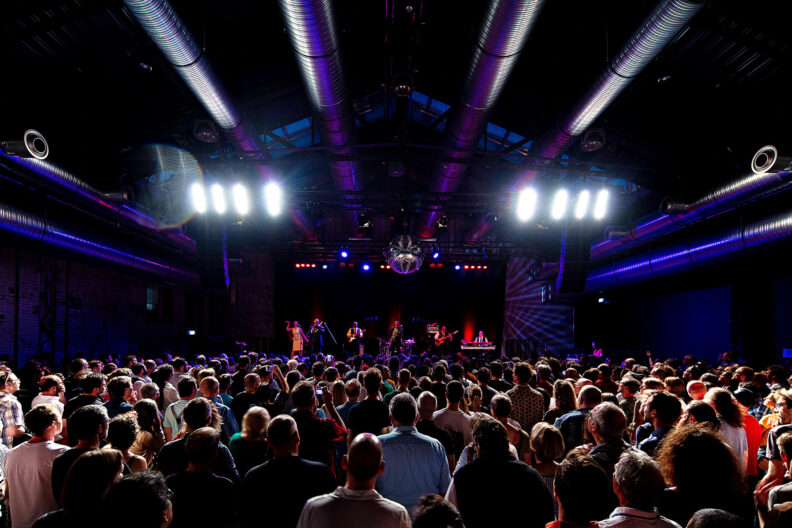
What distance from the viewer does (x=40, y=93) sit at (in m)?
7.23

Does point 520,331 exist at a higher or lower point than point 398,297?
lower

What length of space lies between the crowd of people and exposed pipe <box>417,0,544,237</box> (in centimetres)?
339

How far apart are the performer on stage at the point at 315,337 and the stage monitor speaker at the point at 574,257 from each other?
1089 cm

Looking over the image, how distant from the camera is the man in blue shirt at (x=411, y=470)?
2816mm

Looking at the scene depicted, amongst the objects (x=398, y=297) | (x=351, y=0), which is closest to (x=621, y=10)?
(x=351, y=0)

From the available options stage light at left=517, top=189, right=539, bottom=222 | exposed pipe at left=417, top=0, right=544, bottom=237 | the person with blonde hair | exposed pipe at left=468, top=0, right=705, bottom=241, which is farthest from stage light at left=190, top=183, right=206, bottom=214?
the person with blonde hair

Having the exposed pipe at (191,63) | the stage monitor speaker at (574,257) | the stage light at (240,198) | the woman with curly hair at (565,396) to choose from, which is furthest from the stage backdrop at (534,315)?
the woman with curly hair at (565,396)

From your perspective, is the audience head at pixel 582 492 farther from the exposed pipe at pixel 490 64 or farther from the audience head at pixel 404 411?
the exposed pipe at pixel 490 64

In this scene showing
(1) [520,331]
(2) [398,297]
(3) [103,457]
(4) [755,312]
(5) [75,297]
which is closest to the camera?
(3) [103,457]

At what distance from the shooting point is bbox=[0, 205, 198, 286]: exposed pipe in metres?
6.85

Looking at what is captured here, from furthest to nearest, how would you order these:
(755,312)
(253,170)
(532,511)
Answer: (755,312)
(253,170)
(532,511)

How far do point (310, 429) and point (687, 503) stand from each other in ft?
7.69

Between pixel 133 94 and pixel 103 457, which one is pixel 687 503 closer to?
pixel 103 457

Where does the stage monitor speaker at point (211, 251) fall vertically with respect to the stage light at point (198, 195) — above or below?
below
